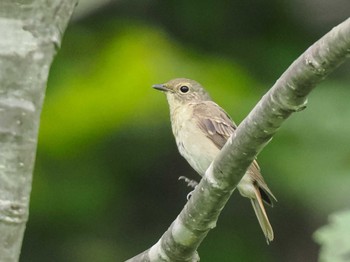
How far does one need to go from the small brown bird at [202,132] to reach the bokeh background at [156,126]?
0.36 m

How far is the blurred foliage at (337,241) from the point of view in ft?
11.4

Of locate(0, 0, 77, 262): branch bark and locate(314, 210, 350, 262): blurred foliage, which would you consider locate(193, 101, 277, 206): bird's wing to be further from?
locate(0, 0, 77, 262): branch bark

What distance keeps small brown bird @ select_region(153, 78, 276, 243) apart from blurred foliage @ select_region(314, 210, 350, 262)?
1788mm

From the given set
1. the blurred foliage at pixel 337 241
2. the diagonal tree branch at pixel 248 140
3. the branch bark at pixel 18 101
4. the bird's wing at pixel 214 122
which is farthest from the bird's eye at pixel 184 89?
the branch bark at pixel 18 101

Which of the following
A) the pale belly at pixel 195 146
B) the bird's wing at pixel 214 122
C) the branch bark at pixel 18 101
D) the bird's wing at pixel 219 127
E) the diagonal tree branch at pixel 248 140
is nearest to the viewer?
the diagonal tree branch at pixel 248 140

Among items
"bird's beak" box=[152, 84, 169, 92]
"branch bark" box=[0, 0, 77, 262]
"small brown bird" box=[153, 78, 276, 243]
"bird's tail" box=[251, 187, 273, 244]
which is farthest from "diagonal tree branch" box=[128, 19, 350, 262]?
"bird's beak" box=[152, 84, 169, 92]

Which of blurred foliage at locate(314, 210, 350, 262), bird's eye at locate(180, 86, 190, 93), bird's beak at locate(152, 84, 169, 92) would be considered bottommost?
blurred foliage at locate(314, 210, 350, 262)

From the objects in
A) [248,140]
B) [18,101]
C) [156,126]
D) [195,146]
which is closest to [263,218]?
[195,146]

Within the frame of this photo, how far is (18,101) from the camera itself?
306 centimetres

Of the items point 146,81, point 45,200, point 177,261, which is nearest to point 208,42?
point 146,81

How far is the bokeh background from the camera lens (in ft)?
22.7

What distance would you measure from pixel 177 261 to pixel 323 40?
1268mm

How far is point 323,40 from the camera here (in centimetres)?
291

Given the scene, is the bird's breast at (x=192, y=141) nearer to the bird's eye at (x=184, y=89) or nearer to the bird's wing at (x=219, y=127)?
the bird's wing at (x=219, y=127)
